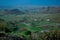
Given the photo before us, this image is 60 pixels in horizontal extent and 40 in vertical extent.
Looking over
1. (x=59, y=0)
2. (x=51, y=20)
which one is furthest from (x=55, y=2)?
(x=51, y=20)

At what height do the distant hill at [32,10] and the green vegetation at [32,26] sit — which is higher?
the distant hill at [32,10]

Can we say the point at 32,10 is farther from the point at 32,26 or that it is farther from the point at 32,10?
the point at 32,26

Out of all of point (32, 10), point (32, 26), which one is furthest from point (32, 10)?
point (32, 26)

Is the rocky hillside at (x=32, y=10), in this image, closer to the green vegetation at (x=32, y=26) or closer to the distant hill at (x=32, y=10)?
the distant hill at (x=32, y=10)

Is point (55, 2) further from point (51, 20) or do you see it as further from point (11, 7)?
point (11, 7)

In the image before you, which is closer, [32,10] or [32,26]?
[32,26]

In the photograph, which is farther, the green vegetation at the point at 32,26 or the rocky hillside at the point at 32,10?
the rocky hillside at the point at 32,10

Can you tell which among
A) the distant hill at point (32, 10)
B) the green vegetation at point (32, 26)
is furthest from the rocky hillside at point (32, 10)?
the green vegetation at point (32, 26)

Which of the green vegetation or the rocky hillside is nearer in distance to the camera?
the green vegetation

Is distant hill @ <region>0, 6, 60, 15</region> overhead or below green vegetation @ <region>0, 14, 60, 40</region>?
overhead

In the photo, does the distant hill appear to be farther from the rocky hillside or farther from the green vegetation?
the green vegetation

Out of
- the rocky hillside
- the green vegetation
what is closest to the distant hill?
the rocky hillside
